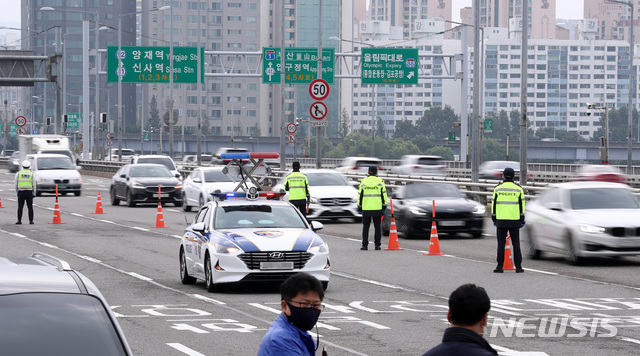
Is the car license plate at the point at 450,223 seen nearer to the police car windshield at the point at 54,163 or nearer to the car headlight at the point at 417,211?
the car headlight at the point at 417,211

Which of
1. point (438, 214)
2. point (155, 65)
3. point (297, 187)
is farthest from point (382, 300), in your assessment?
point (155, 65)

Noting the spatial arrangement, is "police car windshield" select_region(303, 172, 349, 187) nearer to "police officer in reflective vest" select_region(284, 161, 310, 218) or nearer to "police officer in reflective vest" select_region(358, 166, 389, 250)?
"police officer in reflective vest" select_region(284, 161, 310, 218)

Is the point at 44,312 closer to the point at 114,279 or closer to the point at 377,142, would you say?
the point at 114,279

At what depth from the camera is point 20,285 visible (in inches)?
207

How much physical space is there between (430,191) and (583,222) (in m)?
8.14

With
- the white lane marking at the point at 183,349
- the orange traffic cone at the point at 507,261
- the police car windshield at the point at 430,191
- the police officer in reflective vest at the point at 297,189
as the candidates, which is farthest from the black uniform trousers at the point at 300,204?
the white lane marking at the point at 183,349

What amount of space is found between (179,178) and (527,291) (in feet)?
87.4

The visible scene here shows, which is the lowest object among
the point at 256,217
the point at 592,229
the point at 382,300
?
the point at 382,300

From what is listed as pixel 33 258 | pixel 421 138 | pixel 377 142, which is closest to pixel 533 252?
pixel 33 258

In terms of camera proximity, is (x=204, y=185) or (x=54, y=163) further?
(x=54, y=163)

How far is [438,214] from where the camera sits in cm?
2631

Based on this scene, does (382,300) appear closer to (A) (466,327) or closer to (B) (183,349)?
(B) (183,349)

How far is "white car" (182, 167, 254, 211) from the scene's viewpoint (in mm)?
35375

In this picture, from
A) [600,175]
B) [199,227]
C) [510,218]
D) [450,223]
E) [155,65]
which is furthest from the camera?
[155,65]
